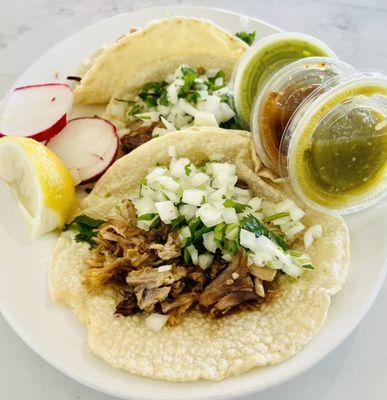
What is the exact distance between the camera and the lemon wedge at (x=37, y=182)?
2293 mm

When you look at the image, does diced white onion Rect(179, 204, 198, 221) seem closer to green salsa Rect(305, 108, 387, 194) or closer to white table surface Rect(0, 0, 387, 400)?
green salsa Rect(305, 108, 387, 194)

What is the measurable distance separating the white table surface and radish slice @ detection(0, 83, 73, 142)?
65 centimetres

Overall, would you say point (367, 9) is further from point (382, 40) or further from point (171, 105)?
point (171, 105)

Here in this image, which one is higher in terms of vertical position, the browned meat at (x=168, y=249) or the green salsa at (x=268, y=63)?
the green salsa at (x=268, y=63)

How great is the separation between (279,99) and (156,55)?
0.73 meters

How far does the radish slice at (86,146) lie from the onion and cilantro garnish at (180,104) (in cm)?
13

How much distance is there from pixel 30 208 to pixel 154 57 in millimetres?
1001

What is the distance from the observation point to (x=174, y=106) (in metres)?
2.73

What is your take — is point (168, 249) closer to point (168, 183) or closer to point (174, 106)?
point (168, 183)

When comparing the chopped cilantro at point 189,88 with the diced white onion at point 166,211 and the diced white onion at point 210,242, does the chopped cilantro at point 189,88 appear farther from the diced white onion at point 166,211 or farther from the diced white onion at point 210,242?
the diced white onion at point 210,242

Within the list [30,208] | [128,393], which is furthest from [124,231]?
[128,393]

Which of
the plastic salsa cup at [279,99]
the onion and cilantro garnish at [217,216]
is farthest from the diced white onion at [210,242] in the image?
the plastic salsa cup at [279,99]

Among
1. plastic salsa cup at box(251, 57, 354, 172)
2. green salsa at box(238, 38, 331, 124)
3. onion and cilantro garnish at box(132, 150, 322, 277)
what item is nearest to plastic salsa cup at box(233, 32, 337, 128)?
green salsa at box(238, 38, 331, 124)

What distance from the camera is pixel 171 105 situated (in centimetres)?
274
